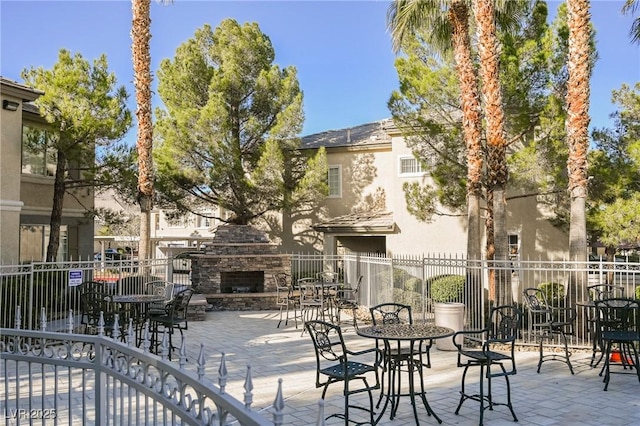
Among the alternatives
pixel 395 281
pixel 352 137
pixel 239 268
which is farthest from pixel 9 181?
pixel 352 137

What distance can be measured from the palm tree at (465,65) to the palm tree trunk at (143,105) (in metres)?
7.77

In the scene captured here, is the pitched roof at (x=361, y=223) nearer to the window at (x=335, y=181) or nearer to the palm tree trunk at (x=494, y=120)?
the window at (x=335, y=181)

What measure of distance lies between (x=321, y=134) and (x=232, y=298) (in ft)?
41.8

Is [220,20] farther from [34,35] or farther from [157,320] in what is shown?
[157,320]

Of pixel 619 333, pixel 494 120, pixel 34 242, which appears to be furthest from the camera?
pixel 34 242

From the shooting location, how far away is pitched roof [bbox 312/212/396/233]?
70.8ft

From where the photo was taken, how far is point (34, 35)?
12148 millimetres

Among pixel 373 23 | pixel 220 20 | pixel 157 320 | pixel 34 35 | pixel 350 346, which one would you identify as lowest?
pixel 350 346

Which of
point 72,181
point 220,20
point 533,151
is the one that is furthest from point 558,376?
point 220,20

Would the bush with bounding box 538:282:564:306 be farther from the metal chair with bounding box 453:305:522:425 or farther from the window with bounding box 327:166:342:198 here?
the window with bounding box 327:166:342:198

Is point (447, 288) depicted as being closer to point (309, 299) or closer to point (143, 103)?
point (309, 299)

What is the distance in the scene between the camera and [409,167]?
21.6 metres

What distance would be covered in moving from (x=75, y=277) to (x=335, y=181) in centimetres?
1413

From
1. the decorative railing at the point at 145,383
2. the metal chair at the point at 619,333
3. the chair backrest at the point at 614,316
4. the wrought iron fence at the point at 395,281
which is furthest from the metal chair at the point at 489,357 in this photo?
the decorative railing at the point at 145,383
